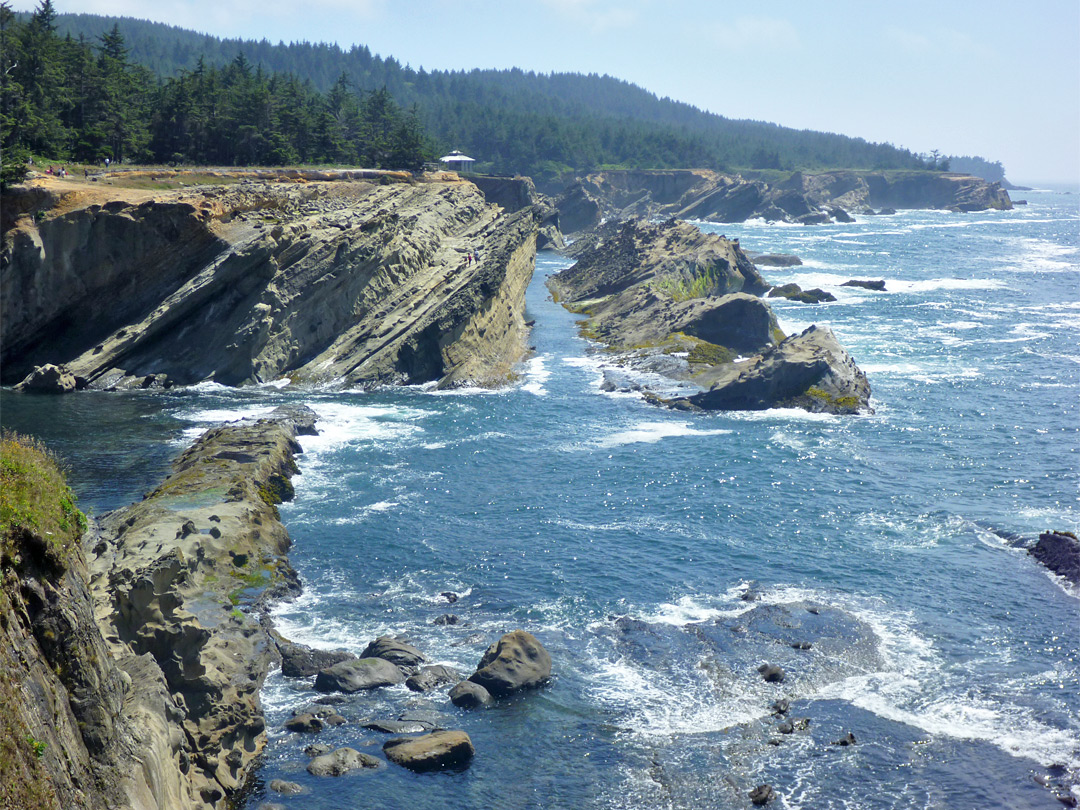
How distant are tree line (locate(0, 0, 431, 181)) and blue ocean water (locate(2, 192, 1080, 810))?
3101 cm

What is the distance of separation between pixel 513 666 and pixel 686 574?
10.7 meters

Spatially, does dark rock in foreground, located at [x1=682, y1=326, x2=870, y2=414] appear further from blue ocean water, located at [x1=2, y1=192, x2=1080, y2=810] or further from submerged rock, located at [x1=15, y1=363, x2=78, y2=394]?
submerged rock, located at [x1=15, y1=363, x2=78, y2=394]

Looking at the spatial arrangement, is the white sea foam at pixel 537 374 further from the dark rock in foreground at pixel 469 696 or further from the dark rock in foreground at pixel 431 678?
the dark rock in foreground at pixel 469 696

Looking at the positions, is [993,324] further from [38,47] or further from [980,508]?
[38,47]

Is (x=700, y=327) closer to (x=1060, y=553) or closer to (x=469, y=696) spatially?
(x=1060, y=553)

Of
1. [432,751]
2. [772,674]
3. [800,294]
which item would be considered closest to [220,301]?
[432,751]

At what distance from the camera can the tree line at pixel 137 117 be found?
74.9m

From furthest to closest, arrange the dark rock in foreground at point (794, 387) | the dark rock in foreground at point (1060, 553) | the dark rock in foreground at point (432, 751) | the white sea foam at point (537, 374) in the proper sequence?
the white sea foam at point (537, 374), the dark rock in foreground at point (794, 387), the dark rock in foreground at point (1060, 553), the dark rock in foreground at point (432, 751)

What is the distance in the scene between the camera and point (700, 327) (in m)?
75.4

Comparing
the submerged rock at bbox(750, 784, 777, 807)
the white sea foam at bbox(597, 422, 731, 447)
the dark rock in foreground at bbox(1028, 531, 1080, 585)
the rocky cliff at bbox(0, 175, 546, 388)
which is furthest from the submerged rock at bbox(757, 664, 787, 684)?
the rocky cliff at bbox(0, 175, 546, 388)

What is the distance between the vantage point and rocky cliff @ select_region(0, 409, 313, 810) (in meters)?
14.4

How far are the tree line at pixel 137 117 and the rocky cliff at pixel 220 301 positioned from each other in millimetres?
7671

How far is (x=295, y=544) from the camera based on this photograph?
37.5 m

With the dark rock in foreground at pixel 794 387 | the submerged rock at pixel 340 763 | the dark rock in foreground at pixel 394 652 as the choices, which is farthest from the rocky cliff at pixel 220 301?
the submerged rock at pixel 340 763
